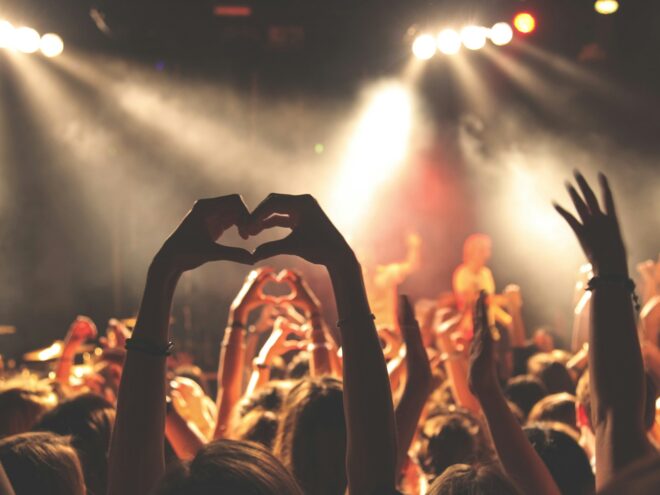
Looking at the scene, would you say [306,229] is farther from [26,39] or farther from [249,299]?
[26,39]

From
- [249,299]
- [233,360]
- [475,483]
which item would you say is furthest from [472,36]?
[475,483]

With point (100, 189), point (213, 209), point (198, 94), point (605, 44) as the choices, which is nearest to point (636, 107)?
point (605, 44)

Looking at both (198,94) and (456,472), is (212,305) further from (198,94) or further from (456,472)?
(456,472)

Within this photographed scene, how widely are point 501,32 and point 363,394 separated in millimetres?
8567

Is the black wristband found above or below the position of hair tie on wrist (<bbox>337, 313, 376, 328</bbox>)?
below

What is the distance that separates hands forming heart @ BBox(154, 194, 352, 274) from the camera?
5.23 ft

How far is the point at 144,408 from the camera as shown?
5.00ft

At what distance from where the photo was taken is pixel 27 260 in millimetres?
11125

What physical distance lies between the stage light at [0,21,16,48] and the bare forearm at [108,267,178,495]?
26.3 feet

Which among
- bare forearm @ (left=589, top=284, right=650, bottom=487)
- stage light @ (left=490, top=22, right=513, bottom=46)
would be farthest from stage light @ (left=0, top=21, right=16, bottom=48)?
bare forearm @ (left=589, top=284, right=650, bottom=487)

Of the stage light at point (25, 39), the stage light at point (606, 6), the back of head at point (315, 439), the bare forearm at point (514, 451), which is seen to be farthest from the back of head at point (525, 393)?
the stage light at point (25, 39)

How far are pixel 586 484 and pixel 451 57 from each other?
1066 cm

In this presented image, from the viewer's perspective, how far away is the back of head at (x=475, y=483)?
135 centimetres

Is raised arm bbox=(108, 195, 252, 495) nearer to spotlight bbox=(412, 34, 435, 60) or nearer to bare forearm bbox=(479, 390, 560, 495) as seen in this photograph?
bare forearm bbox=(479, 390, 560, 495)
